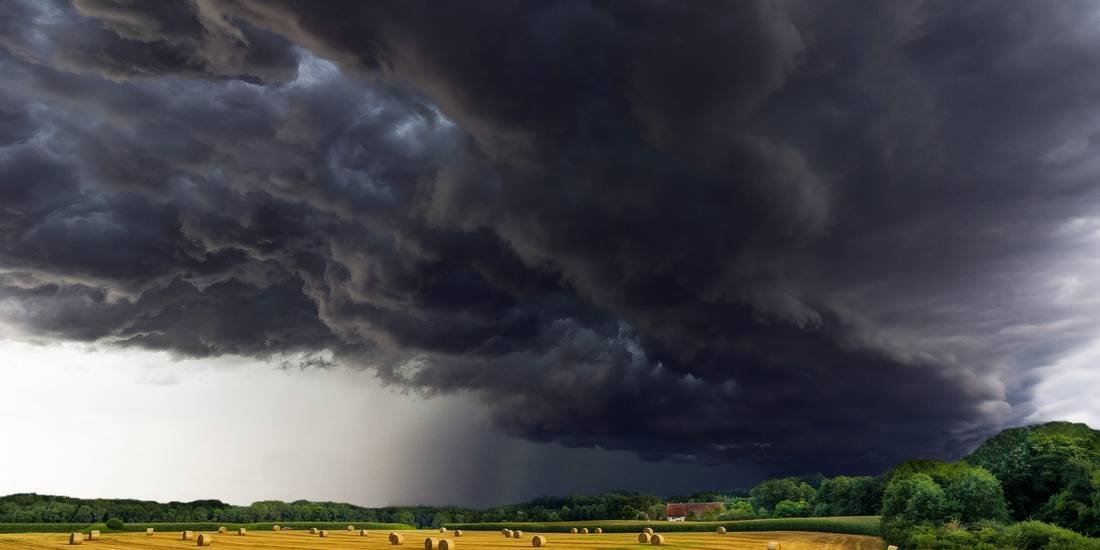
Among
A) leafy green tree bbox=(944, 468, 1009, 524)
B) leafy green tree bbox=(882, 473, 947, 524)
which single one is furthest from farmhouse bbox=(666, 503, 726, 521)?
leafy green tree bbox=(944, 468, 1009, 524)

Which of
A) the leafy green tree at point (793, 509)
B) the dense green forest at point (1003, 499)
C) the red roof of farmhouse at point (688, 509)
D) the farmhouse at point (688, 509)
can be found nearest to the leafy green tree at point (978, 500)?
the dense green forest at point (1003, 499)

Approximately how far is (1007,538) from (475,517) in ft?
540

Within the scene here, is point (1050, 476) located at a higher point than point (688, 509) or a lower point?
higher

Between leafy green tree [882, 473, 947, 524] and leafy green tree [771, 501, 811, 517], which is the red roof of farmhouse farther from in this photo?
leafy green tree [882, 473, 947, 524]

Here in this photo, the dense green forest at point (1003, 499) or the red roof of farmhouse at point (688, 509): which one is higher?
the dense green forest at point (1003, 499)

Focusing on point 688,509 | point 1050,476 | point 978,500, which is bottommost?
point 688,509

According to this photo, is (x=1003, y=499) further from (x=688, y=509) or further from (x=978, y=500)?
(x=688, y=509)

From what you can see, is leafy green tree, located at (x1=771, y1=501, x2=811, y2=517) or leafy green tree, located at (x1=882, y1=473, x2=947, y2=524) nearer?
leafy green tree, located at (x1=882, y1=473, x2=947, y2=524)

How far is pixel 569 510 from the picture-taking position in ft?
634

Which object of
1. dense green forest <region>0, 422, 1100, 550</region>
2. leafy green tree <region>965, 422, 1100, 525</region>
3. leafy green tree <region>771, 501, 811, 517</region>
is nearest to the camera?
dense green forest <region>0, 422, 1100, 550</region>

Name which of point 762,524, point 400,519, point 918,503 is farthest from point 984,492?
point 400,519

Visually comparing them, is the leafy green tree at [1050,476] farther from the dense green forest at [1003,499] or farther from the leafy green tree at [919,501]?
the leafy green tree at [919,501]

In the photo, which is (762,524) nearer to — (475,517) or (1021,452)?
(1021,452)

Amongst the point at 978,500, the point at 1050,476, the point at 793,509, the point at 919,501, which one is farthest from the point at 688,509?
the point at 1050,476
